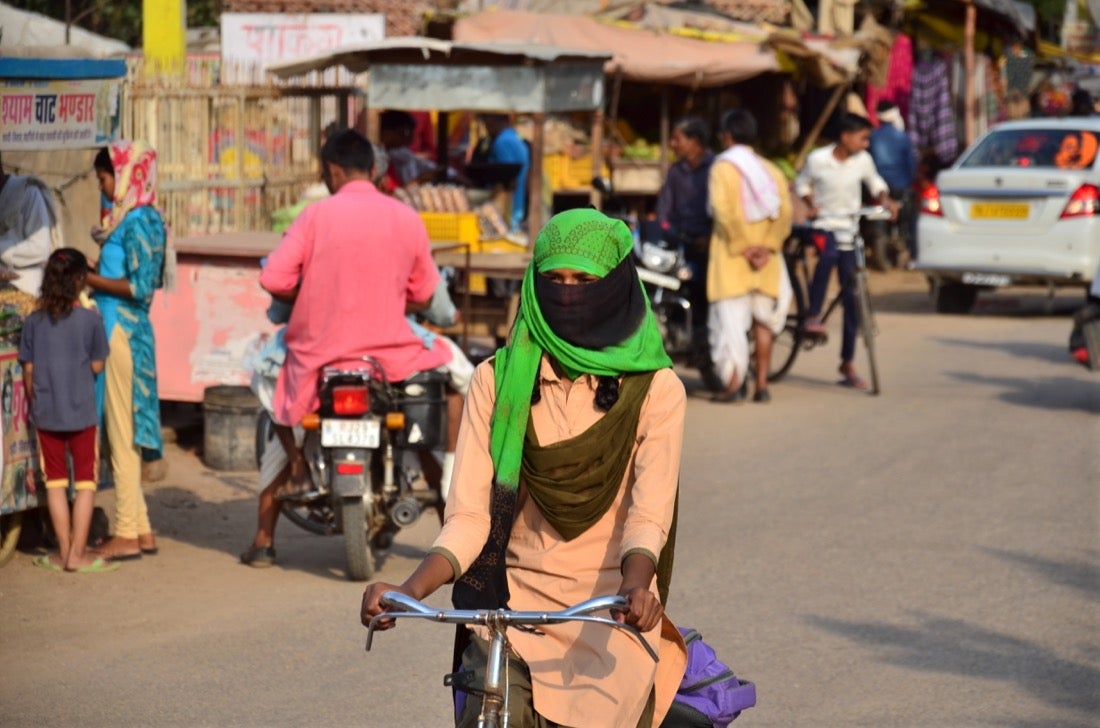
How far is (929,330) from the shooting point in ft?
56.2

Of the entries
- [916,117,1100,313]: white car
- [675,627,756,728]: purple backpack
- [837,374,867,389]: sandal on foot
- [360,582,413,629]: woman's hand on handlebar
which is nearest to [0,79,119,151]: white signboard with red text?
[675,627,756,728]: purple backpack

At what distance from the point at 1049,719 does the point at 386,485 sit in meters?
3.13

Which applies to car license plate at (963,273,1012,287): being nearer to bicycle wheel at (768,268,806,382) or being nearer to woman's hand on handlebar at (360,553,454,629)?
bicycle wheel at (768,268,806,382)

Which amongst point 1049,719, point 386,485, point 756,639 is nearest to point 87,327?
point 386,485

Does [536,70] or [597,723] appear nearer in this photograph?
[597,723]

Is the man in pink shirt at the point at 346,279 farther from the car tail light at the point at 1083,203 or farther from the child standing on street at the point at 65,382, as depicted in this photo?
the car tail light at the point at 1083,203

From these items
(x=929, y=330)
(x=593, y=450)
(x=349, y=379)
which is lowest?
(x=929, y=330)

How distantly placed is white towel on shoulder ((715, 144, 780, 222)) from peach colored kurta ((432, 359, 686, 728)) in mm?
8481

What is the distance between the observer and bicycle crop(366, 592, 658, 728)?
305cm

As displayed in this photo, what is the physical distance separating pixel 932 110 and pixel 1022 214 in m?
8.20

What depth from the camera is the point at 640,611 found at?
→ 3215 mm

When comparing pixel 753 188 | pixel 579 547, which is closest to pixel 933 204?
pixel 753 188

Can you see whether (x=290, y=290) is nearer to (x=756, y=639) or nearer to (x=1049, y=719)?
(x=756, y=639)

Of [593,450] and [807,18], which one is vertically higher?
[807,18]
